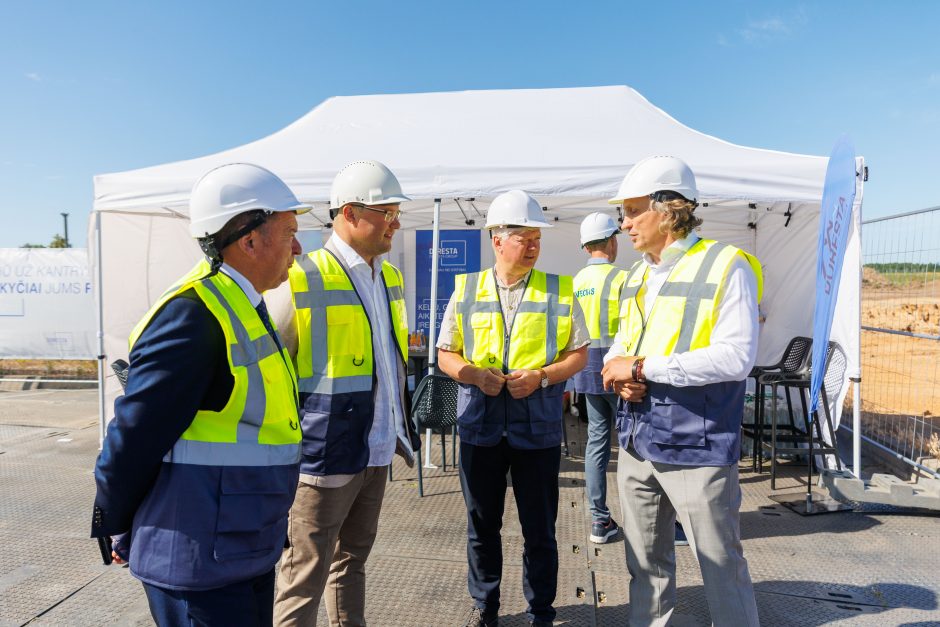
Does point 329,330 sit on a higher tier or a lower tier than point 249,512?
higher

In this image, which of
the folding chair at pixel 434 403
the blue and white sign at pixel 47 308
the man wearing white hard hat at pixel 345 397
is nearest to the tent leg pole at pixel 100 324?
the folding chair at pixel 434 403

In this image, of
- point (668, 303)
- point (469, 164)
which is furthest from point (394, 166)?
point (668, 303)

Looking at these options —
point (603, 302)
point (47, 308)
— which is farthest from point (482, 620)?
point (47, 308)

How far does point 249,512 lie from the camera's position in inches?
51.3

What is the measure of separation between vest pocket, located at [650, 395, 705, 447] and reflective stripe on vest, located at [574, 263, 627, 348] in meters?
1.76

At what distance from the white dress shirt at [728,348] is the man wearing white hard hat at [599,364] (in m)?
1.63

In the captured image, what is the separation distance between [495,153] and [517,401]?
3.34 m

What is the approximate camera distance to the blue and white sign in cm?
908

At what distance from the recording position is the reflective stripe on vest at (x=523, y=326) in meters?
2.51

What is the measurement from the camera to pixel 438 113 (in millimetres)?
6680

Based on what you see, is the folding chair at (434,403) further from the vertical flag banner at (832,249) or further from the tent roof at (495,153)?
the vertical flag banner at (832,249)

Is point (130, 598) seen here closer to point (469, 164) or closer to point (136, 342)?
point (136, 342)

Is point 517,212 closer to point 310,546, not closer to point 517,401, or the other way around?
A: point 517,401

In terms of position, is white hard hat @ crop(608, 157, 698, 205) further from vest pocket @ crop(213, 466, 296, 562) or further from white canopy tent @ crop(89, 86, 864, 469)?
white canopy tent @ crop(89, 86, 864, 469)
